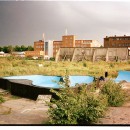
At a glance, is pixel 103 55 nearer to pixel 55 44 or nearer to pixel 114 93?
pixel 55 44

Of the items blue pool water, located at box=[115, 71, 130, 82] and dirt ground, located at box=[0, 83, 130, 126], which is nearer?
dirt ground, located at box=[0, 83, 130, 126]

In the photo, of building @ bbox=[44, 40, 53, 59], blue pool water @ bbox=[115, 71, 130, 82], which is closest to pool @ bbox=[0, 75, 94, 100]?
blue pool water @ bbox=[115, 71, 130, 82]

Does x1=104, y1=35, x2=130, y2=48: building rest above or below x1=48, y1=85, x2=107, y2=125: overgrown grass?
above

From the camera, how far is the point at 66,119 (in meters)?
4.62

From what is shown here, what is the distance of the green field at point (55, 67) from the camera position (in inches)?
318

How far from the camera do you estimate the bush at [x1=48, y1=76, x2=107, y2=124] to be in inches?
182

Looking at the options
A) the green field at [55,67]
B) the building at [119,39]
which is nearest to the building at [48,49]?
the green field at [55,67]

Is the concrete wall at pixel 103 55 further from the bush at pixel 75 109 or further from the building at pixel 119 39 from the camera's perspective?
the bush at pixel 75 109

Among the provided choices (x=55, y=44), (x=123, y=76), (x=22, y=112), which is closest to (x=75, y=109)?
(x=22, y=112)

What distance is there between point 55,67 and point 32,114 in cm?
538

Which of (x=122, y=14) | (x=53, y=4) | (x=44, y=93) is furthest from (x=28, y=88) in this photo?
(x=122, y=14)

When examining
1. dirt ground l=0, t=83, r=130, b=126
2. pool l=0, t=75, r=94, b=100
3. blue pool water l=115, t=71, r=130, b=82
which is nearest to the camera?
dirt ground l=0, t=83, r=130, b=126

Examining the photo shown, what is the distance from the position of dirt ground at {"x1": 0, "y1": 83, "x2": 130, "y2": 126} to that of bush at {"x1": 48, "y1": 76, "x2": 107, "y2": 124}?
239mm

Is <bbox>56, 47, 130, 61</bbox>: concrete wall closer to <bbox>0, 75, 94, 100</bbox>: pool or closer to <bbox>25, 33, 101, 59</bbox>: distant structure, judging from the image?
<bbox>25, 33, 101, 59</bbox>: distant structure
